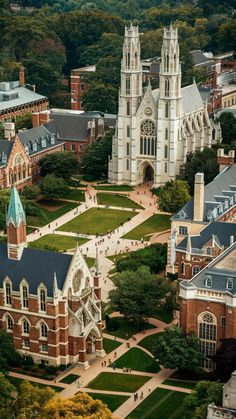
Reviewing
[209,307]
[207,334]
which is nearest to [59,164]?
[207,334]

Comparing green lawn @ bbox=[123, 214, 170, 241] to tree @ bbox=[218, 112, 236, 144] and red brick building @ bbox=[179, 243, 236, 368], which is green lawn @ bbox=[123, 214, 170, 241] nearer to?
tree @ bbox=[218, 112, 236, 144]

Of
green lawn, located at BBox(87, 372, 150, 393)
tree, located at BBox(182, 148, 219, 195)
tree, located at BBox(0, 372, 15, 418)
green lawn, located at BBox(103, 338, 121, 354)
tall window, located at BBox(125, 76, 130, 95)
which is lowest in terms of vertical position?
green lawn, located at BBox(87, 372, 150, 393)

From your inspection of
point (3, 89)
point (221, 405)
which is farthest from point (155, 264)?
point (3, 89)

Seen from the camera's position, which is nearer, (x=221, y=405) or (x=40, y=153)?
(x=221, y=405)

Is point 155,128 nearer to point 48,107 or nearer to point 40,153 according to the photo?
point 40,153

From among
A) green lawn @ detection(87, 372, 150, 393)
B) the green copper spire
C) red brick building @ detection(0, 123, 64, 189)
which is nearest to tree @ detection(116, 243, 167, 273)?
the green copper spire

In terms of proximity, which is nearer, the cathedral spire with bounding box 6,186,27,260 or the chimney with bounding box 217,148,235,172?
the cathedral spire with bounding box 6,186,27,260

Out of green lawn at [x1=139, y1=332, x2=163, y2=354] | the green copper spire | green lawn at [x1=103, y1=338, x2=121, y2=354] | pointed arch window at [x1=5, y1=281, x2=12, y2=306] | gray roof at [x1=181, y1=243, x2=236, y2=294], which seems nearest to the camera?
gray roof at [x1=181, y1=243, x2=236, y2=294]

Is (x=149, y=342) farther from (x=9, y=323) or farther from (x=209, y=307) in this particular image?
(x=9, y=323)
